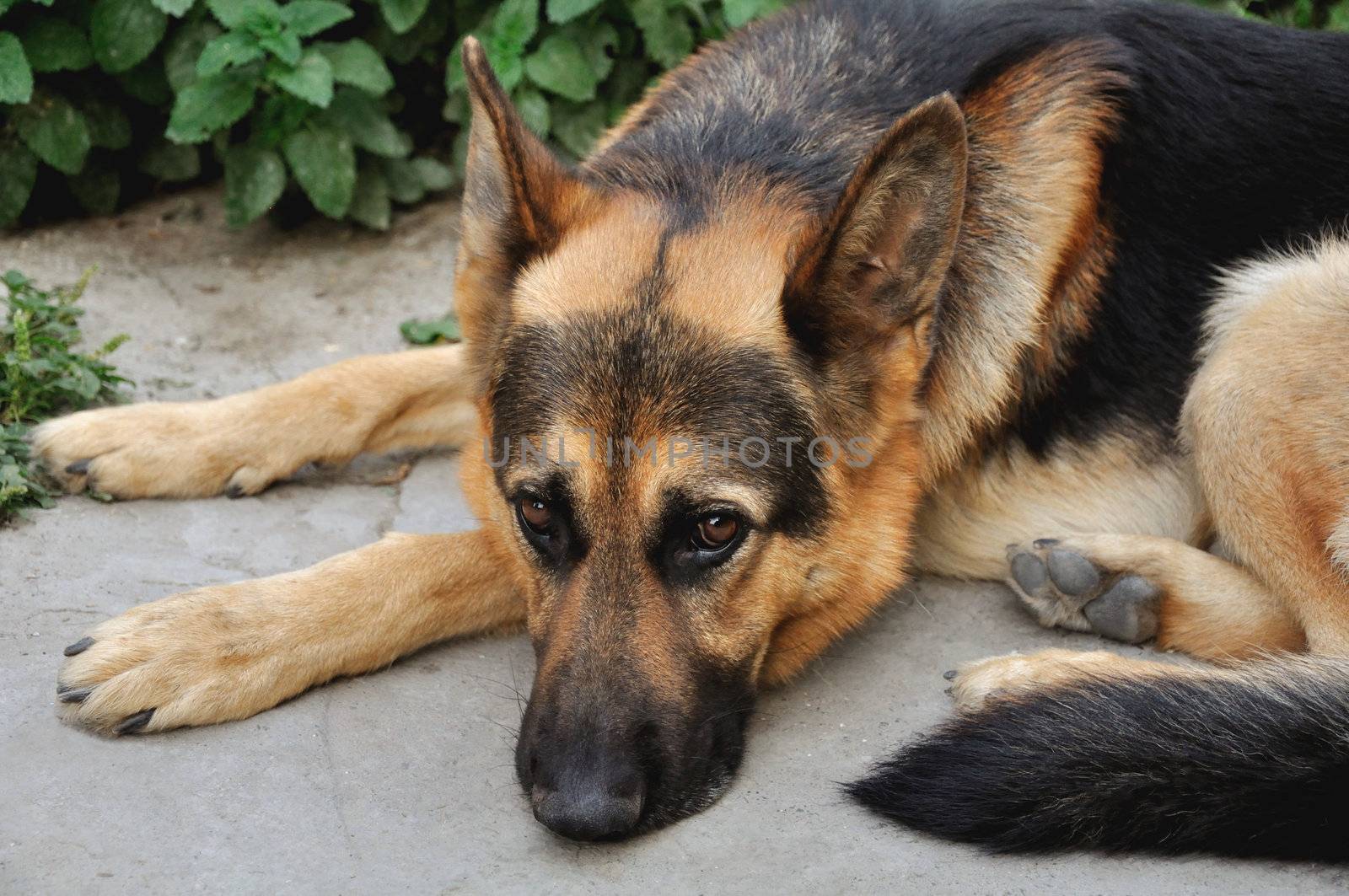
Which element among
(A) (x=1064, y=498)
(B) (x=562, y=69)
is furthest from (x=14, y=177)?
(A) (x=1064, y=498)

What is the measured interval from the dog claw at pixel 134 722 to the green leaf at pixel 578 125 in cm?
403

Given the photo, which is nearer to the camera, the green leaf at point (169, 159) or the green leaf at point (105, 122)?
the green leaf at point (105, 122)

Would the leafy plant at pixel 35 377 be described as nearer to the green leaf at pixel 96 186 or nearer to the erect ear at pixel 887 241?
the green leaf at pixel 96 186

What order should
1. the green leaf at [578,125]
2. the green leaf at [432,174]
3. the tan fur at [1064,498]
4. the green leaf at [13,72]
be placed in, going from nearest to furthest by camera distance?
the tan fur at [1064,498] < the green leaf at [13,72] < the green leaf at [578,125] < the green leaf at [432,174]

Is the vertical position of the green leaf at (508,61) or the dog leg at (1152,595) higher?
the green leaf at (508,61)

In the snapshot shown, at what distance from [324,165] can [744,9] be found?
221cm

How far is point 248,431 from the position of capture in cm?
489

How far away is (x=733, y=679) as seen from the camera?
3.65 m

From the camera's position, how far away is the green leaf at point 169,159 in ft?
22.8

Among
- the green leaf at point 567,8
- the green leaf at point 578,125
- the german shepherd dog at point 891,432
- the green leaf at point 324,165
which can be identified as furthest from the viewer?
the green leaf at point 578,125

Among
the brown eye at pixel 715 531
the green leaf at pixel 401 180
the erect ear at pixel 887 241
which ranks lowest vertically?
the green leaf at pixel 401 180

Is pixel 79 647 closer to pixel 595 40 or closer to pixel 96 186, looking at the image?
pixel 96 186

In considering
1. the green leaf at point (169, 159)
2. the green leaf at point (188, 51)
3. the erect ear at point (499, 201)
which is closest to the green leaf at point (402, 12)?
the green leaf at point (188, 51)

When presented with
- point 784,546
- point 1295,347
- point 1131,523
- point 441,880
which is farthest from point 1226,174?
point 441,880
